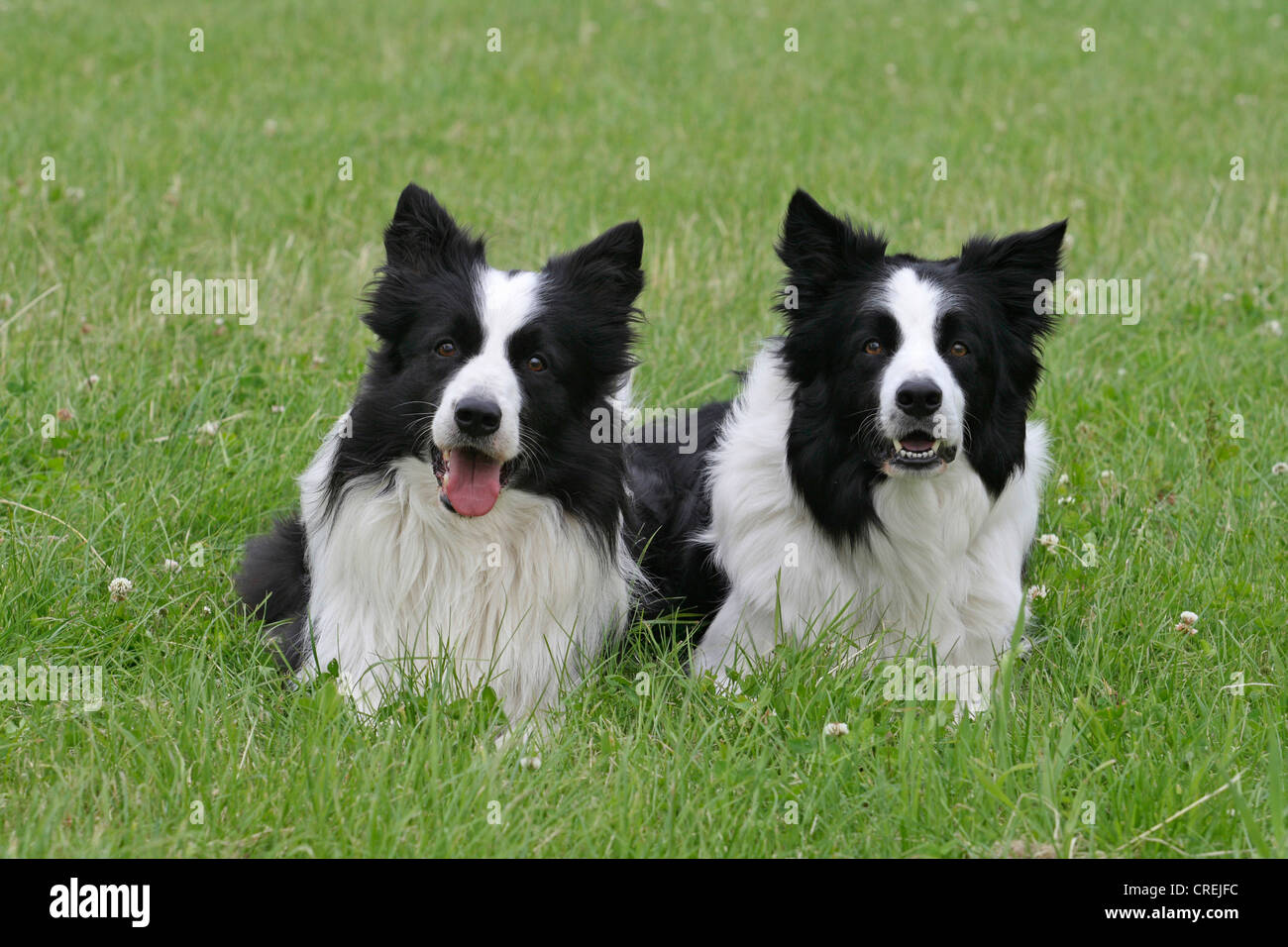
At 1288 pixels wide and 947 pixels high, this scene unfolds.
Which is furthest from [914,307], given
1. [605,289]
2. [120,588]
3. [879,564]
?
[120,588]

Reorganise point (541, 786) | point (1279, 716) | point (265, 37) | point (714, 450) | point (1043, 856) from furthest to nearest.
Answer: point (265, 37), point (714, 450), point (1279, 716), point (541, 786), point (1043, 856)

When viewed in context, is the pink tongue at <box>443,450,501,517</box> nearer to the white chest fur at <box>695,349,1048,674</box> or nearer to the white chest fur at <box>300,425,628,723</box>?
the white chest fur at <box>300,425,628,723</box>

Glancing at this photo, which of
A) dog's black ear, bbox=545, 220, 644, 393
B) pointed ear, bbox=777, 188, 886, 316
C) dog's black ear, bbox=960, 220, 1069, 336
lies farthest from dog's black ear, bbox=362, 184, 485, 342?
dog's black ear, bbox=960, 220, 1069, 336

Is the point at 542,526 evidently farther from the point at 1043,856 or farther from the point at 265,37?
the point at 265,37

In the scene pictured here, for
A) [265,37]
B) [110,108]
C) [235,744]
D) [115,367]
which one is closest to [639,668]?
[235,744]

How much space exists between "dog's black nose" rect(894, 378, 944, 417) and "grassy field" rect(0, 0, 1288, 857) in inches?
32.4

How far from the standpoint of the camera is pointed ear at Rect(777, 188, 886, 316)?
13.3 ft

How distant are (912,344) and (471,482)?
1.37m

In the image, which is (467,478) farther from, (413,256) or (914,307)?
(914,307)

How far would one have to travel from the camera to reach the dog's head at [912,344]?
3818 mm

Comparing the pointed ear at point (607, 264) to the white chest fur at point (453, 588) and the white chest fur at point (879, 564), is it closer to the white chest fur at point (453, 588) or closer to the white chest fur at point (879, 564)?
the white chest fur at point (879, 564)

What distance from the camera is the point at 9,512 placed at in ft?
15.5

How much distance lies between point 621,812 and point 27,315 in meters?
4.55

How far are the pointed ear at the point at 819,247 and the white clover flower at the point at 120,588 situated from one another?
2.43 meters
